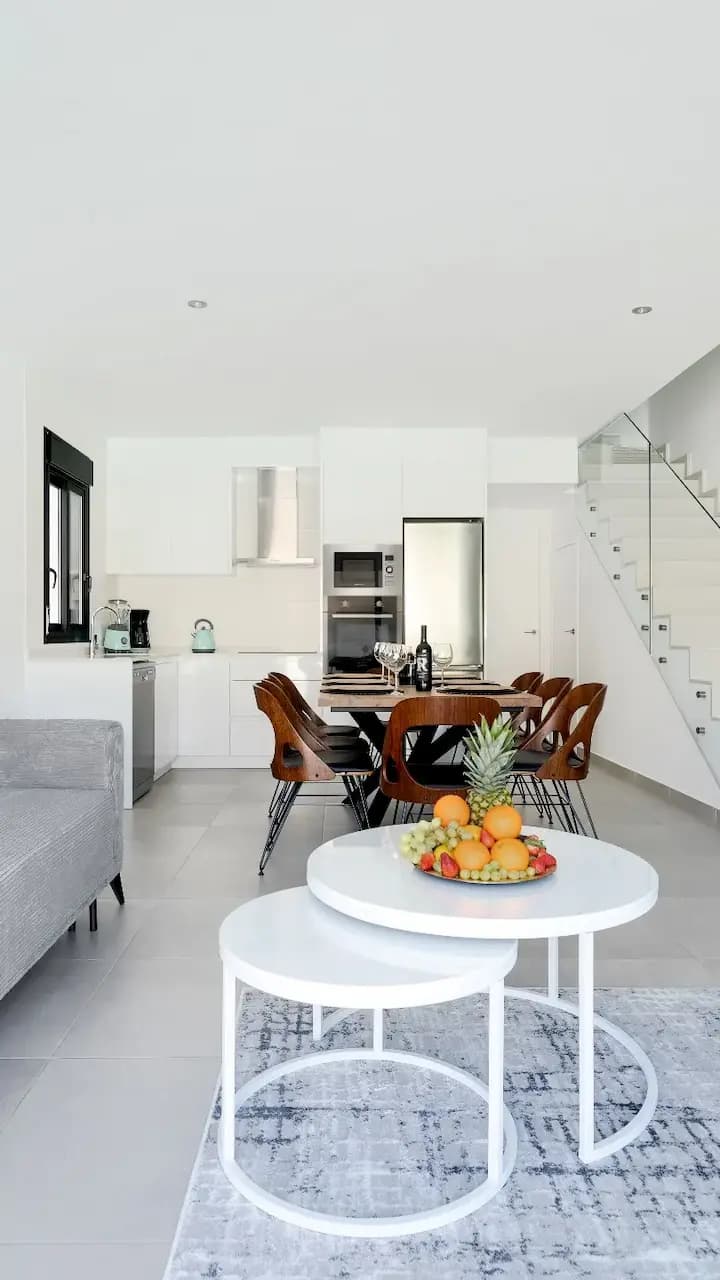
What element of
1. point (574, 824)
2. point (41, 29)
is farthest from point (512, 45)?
point (574, 824)

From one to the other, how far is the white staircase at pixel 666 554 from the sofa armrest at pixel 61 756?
340 cm

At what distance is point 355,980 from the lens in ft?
4.83

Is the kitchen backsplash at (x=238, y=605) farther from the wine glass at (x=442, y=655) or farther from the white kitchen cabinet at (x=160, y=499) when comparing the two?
the wine glass at (x=442, y=655)

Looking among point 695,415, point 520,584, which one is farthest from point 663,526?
point 520,584

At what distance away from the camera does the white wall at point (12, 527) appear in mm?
4840

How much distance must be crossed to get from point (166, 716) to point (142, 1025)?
4015 millimetres

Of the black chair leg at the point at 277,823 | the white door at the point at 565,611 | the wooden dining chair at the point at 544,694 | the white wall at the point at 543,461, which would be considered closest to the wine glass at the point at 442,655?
the wooden dining chair at the point at 544,694

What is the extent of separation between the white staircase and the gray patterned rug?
3.03 metres

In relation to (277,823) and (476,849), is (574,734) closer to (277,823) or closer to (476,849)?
(277,823)

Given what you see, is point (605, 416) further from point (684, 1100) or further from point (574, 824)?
point (684, 1100)

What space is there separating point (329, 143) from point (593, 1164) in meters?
2.99

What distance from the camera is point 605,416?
6.23m

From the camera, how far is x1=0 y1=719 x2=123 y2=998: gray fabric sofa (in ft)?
7.18

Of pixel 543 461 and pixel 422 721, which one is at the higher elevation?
pixel 543 461
